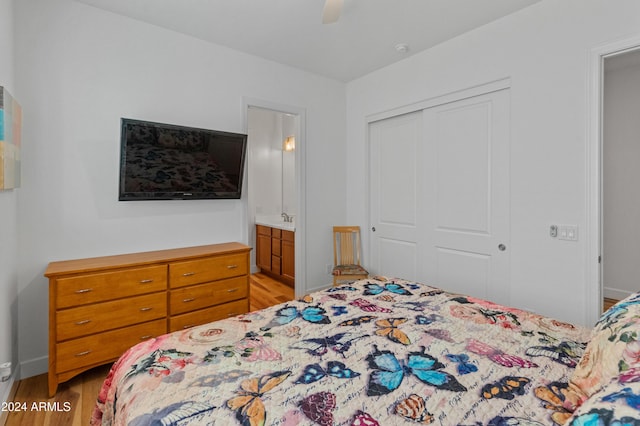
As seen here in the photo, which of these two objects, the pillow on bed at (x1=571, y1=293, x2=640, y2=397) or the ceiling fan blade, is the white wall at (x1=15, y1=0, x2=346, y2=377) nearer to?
the ceiling fan blade

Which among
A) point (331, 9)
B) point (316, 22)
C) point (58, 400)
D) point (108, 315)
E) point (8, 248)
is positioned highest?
point (316, 22)

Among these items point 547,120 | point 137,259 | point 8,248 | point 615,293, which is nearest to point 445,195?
point 547,120

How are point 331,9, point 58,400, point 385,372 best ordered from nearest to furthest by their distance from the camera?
1. point 385,372
2. point 331,9
3. point 58,400

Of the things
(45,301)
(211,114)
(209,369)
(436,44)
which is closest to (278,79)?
(211,114)

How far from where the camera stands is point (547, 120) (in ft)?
8.04

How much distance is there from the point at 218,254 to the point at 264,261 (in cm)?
216

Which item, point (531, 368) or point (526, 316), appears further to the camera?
point (526, 316)

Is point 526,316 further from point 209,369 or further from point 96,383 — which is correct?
point 96,383

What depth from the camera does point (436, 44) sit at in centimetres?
313

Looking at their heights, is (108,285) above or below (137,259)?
below

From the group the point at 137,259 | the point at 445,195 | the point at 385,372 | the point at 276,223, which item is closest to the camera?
the point at 385,372

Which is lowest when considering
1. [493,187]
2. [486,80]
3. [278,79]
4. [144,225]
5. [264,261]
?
[264,261]

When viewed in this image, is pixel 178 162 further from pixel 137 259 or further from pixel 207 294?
pixel 207 294

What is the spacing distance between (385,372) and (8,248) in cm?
234
